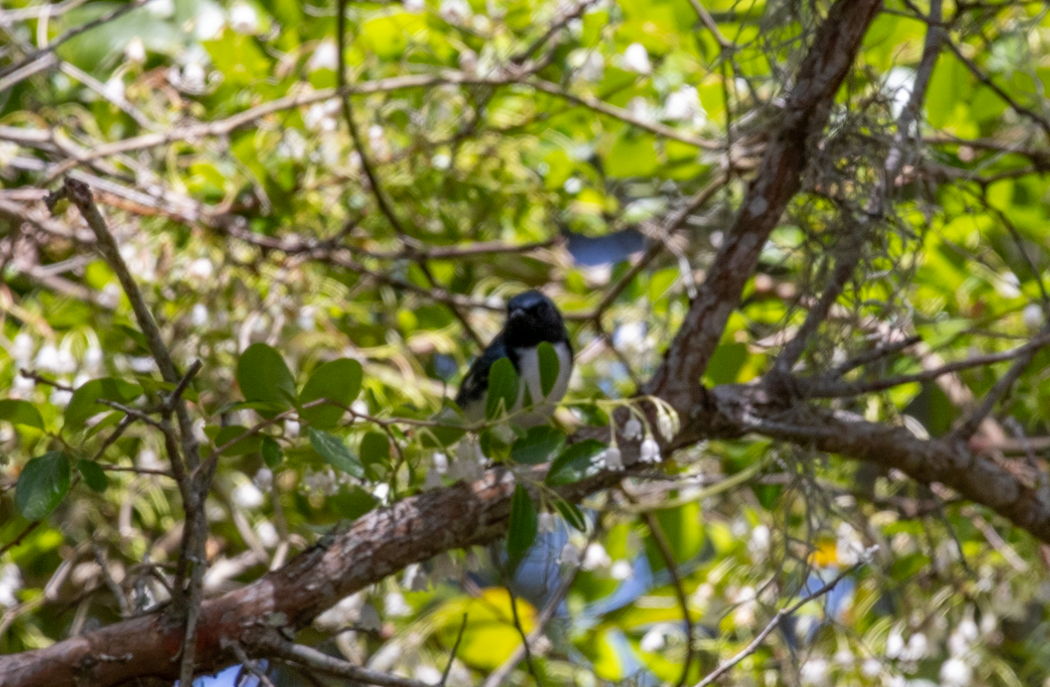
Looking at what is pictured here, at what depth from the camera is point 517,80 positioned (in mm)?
3008

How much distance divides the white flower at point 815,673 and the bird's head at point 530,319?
1.33m

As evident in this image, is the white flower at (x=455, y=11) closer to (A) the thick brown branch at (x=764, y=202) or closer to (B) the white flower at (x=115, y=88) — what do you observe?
(B) the white flower at (x=115, y=88)

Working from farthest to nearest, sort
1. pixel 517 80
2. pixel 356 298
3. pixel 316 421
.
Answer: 1. pixel 356 298
2. pixel 517 80
3. pixel 316 421

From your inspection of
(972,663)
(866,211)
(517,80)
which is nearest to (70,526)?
(517,80)

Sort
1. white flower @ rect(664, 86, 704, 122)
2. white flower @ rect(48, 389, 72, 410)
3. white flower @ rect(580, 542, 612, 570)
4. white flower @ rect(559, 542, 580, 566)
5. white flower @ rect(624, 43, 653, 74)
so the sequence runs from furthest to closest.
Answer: white flower @ rect(664, 86, 704, 122) < white flower @ rect(580, 542, 612, 570) < white flower @ rect(624, 43, 653, 74) < white flower @ rect(48, 389, 72, 410) < white flower @ rect(559, 542, 580, 566)

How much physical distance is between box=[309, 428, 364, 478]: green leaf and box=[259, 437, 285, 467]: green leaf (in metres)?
0.15

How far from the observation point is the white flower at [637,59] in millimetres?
3090

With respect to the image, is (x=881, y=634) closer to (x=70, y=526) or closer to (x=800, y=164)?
(x=800, y=164)

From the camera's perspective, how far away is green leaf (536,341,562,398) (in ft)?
6.05

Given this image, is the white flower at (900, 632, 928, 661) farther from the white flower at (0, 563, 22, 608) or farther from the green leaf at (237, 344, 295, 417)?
the white flower at (0, 563, 22, 608)

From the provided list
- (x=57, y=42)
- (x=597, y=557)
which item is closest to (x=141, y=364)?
(x=57, y=42)

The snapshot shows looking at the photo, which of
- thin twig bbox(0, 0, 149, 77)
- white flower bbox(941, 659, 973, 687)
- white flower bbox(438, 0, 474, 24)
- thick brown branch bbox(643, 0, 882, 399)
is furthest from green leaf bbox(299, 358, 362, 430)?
white flower bbox(941, 659, 973, 687)

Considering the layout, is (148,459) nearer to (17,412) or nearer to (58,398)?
(58,398)

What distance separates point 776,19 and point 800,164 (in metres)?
0.32
